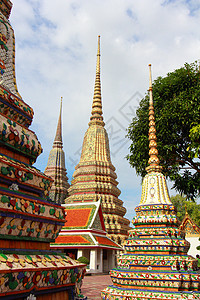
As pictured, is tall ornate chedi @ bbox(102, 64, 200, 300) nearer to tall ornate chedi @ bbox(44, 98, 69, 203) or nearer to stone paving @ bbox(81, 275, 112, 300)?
stone paving @ bbox(81, 275, 112, 300)

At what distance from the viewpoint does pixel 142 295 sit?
6461 mm

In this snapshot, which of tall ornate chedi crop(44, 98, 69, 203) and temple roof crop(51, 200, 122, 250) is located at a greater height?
tall ornate chedi crop(44, 98, 69, 203)

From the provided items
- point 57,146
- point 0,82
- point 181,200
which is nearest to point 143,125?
point 0,82

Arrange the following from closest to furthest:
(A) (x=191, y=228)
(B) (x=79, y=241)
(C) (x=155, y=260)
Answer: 1. (C) (x=155, y=260)
2. (B) (x=79, y=241)
3. (A) (x=191, y=228)

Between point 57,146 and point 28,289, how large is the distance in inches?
1558

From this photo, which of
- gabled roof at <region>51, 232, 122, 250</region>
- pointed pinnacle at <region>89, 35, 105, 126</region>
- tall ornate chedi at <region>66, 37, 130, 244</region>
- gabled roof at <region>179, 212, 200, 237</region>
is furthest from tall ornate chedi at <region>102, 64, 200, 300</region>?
pointed pinnacle at <region>89, 35, 105, 126</region>

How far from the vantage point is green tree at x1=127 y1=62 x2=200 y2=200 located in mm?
14590

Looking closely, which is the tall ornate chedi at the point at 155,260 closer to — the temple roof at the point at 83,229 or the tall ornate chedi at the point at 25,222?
the tall ornate chedi at the point at 25,222

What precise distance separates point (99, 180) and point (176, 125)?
14461 millimetres

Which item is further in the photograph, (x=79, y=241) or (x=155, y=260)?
(x=79, y=241)

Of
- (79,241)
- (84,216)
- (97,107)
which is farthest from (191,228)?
(97,107)

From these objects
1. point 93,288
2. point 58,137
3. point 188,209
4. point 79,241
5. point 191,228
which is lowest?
point 93,288

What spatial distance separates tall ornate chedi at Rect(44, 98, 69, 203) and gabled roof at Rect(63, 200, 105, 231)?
51.2 feet

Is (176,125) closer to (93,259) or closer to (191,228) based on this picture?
(93,259)
